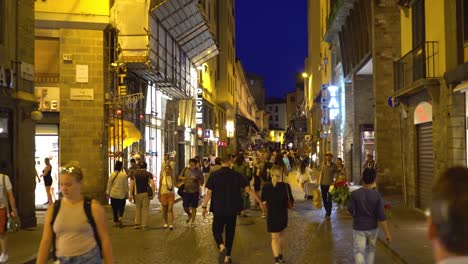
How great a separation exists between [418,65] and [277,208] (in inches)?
338

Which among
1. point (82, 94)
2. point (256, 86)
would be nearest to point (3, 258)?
point (82, 94)

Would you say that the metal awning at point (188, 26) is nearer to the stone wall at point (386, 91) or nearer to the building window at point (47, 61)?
the building window at point (47, 61)

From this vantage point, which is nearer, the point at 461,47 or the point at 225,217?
the point at 225,217

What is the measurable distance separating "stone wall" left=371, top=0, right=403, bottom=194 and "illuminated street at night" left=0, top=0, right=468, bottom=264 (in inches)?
1.8

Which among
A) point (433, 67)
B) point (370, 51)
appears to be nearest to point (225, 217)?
point (433, 67)

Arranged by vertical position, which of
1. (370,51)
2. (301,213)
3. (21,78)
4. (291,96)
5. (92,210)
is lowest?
(301,213)

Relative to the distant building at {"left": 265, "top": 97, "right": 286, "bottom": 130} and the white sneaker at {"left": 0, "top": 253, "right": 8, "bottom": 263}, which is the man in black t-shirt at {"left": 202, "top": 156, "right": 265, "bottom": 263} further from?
the distant building at {"left": 265, "top": 97, "right": 286, "bottom": 130}

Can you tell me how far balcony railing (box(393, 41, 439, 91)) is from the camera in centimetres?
1502

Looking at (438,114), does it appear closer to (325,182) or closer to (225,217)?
(325,182)

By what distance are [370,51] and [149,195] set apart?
13318mm

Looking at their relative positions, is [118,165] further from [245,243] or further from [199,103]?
[199,103]

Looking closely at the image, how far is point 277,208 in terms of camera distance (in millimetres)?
9617

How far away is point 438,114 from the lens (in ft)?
48.0

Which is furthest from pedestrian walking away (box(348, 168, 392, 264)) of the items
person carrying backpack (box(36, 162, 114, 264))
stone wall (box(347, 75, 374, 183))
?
stone wall (box(347, 75, 374, 183))
